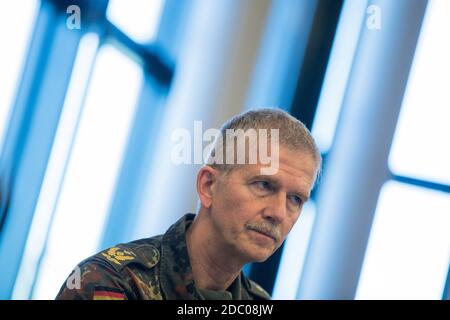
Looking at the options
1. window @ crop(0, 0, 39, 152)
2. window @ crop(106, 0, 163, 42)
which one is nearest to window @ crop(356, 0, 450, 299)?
window @ crop(106, 0, 163, 42)

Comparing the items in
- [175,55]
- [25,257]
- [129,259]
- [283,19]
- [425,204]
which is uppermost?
[283,19]

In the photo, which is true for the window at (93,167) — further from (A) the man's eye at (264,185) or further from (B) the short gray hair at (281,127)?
(A) the man's eye at (264,185)

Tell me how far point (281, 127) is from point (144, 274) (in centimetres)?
38

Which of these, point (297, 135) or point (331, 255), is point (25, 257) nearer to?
point (297, 135)

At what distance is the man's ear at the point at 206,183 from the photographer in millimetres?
1301

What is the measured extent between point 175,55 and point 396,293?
114 centimetres

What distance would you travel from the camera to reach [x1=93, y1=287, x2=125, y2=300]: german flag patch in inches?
42.2

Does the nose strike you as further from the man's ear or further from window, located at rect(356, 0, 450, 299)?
window, located at rect(356, 0, 450, 299)

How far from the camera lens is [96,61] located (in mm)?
1696

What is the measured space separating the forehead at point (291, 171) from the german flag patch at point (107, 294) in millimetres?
326

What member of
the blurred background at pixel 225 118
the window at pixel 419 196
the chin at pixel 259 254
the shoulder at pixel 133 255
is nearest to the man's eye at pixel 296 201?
the chin at pixel 259 254

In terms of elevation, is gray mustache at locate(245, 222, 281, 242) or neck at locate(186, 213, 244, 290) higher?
gray mustache at locate(245, 222, 281, 242)

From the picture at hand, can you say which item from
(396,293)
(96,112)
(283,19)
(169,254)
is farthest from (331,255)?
(169,254)

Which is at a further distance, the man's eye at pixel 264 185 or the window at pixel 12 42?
the window at pixel 12 42
